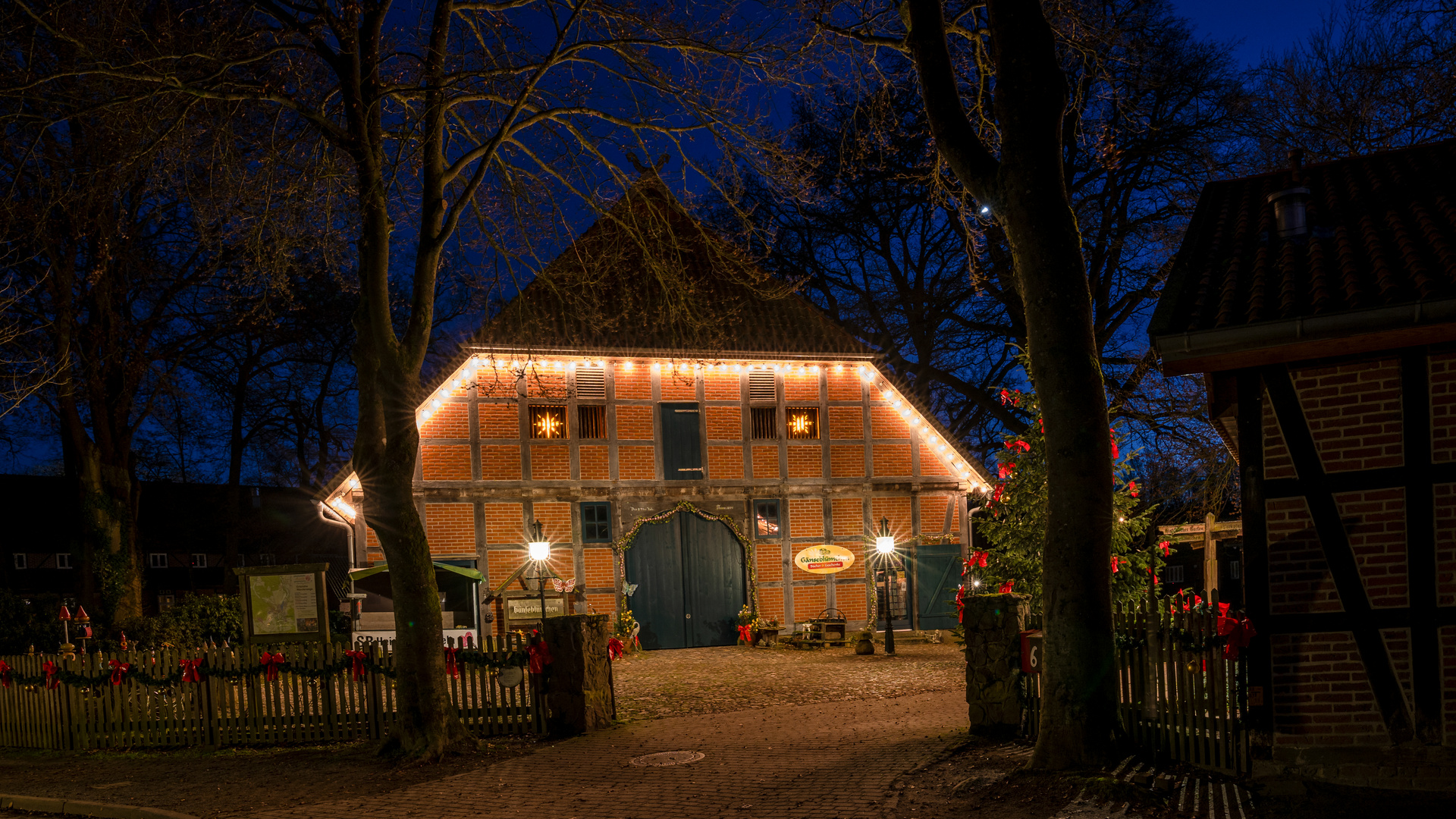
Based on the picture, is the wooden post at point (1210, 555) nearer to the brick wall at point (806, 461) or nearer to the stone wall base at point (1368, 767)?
the brick wall at point (806, 461)

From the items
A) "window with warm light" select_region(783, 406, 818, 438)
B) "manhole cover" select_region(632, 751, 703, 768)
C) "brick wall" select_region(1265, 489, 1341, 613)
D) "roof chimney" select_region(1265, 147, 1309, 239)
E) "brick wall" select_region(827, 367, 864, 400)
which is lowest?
"manhole cover" select_region(632, 751, 703, 768)

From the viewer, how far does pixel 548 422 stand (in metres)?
19.9

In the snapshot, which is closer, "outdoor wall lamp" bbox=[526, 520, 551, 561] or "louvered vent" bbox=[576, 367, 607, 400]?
"outdoor wall lamp" bbox=[526, 520, 551, 561]

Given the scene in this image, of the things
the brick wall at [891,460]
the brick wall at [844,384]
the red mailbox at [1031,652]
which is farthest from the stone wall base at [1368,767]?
the brick wall at [844,384]

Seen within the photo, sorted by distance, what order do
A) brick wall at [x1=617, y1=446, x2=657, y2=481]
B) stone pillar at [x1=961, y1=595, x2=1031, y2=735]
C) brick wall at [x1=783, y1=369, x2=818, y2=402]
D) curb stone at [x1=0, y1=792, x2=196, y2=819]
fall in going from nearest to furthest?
curb stone at [x1=0, y1=792, x2=196, y2=819] → stone pillar at [x1=961, y1=595, x2=1031, y2=735] → brick wall at [x1=617, y1=446, x2=657, y2=481] → brick wall at [x1=783, y1=369, x2=818, y2=402]

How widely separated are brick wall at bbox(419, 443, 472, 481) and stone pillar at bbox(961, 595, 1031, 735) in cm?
1220

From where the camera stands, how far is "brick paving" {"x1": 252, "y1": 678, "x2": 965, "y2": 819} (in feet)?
23.4

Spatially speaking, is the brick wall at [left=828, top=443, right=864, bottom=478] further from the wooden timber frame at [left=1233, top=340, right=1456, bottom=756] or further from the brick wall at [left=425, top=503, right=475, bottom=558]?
the wooden timber frame at [left=1233, top=340, right=1456, bottom=756]

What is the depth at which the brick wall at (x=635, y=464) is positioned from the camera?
20.0 metres

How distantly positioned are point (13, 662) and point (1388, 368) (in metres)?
13.8

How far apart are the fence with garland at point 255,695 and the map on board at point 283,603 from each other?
122cm

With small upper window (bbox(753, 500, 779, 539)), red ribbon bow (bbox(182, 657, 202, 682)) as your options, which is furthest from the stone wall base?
small upper window (bbox(753, 500, 779, 539))

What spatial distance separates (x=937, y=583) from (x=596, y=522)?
6.88 m

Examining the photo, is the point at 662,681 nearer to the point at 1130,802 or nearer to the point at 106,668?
the point at 106,668
